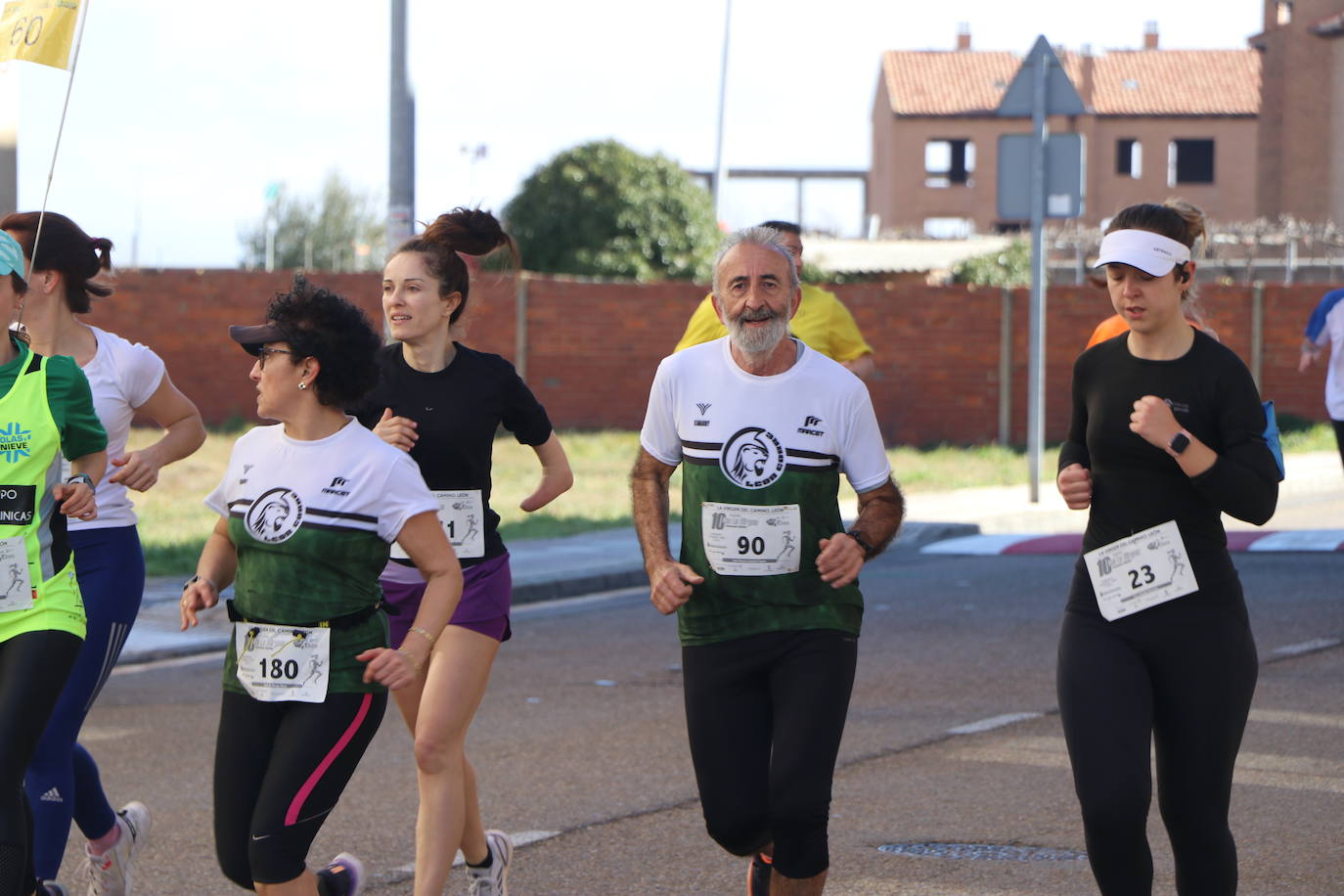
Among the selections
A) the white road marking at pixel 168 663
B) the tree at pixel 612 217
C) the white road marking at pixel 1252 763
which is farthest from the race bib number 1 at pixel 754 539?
the tree at pixel 612 217

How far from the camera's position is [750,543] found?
459cm

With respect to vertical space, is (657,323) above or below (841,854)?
above

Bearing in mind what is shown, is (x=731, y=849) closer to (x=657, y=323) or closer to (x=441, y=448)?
(x=441, y=448)

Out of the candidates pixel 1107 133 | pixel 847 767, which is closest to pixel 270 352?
pixel 847 767

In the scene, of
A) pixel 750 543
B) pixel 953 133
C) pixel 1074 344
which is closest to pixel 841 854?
pixel 750 543

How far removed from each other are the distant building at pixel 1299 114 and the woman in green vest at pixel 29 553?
4908cm

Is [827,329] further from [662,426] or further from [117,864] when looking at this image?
[117,864]

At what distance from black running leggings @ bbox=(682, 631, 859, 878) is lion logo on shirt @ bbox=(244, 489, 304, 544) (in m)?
1.07

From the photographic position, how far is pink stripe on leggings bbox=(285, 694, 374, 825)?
4.10 m

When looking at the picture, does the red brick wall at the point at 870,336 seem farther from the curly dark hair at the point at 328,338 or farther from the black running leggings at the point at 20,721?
the black running leggings at the point at 20,721

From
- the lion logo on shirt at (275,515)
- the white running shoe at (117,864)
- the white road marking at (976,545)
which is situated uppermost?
the lion logo on shirt at (275,515)

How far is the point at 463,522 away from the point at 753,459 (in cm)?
91

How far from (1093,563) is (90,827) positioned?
2837 mm

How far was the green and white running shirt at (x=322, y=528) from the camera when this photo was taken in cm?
419
